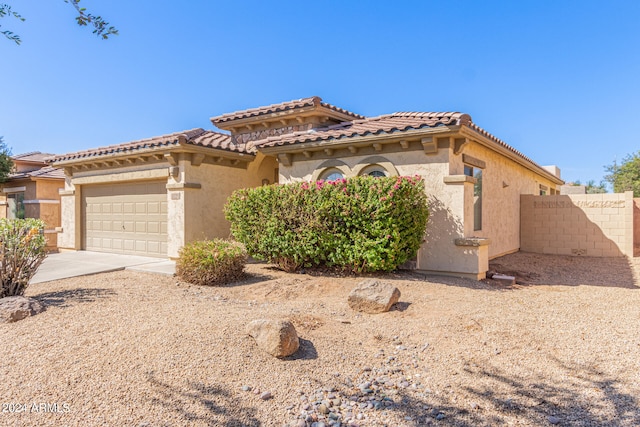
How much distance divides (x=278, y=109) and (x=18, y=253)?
8606 mm

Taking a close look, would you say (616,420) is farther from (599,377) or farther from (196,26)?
(196,26)

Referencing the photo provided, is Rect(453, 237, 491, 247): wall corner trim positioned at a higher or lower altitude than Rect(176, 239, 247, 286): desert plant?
higher

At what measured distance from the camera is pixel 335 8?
13.3 meters

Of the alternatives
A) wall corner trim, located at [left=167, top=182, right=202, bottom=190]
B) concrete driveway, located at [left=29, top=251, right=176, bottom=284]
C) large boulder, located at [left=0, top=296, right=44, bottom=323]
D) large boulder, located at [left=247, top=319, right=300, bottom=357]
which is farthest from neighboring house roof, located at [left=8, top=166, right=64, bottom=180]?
large boulder, located at [left=247, top=319, right=300, bottom=357]

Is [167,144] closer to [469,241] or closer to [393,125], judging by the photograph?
[393,125]

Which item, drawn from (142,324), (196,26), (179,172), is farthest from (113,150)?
(142,324)

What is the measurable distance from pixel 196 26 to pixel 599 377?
1173 centimetres

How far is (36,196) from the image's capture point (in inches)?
678

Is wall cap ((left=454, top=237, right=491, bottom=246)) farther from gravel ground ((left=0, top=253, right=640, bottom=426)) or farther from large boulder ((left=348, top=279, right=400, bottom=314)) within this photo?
large boulder ((left=348, top=279, right=400, bottom=314))

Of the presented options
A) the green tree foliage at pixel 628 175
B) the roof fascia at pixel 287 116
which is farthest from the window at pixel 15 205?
the green tree foliage at pixel 628 175

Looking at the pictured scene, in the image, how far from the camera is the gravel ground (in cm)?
369

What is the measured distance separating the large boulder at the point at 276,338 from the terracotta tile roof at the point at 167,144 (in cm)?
753

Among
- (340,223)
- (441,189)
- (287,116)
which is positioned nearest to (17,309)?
(340,223)

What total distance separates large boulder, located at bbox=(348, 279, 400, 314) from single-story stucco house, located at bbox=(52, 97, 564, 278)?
3.33m
